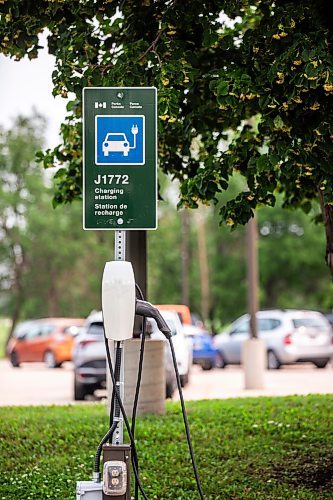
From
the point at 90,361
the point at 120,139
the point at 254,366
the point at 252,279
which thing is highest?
the point at 120,139

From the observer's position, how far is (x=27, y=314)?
52.6 meters

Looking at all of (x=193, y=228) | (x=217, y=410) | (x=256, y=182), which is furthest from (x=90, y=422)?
(x=193, y=228)

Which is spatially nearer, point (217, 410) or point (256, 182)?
point (256, 182)

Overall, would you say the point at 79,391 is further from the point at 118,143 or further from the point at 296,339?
the point at 118,143

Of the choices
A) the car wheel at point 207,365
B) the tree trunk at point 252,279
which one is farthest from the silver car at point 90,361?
the car wheel at point 207,365

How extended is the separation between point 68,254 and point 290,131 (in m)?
39.8

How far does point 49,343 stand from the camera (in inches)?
1213

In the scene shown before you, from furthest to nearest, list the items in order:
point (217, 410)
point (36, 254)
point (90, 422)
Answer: point (36, 254), point (217, 410), point (90, 422)

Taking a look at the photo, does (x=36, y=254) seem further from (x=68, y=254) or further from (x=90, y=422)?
(x=90, y=422)

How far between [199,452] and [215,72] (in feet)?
11.6

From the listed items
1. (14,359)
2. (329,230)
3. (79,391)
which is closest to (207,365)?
(14,359)

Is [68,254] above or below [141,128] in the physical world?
below

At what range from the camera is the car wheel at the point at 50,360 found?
101 feet

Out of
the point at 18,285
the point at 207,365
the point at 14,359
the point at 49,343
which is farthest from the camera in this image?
the point at 18,285
